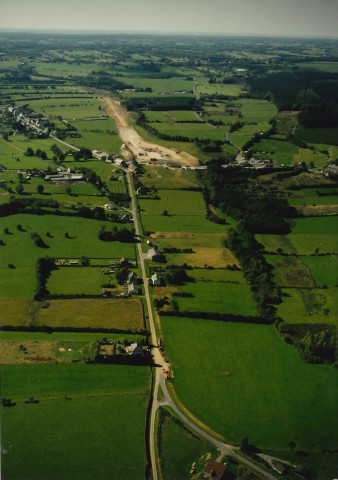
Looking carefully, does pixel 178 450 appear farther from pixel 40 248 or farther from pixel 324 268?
pixel 40 248

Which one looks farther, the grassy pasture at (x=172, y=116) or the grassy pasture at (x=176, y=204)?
the grassy pasture at (x=172, y=116)

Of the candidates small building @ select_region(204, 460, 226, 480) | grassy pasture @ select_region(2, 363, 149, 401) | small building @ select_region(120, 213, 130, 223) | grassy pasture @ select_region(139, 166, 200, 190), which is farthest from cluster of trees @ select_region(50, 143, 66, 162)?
small building @ select_region(204, 460, 226, 480)

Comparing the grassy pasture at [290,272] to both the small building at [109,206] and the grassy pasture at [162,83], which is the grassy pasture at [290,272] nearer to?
the small building at [109,206]

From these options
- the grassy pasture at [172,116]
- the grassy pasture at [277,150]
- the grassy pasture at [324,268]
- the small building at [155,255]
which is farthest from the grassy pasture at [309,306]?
the grassy pasture at [172,116]

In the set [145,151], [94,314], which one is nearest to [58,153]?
[145,151]

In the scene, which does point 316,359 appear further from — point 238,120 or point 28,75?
point 28,75

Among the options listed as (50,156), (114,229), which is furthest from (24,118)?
(114,229)

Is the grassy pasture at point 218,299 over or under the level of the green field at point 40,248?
under
